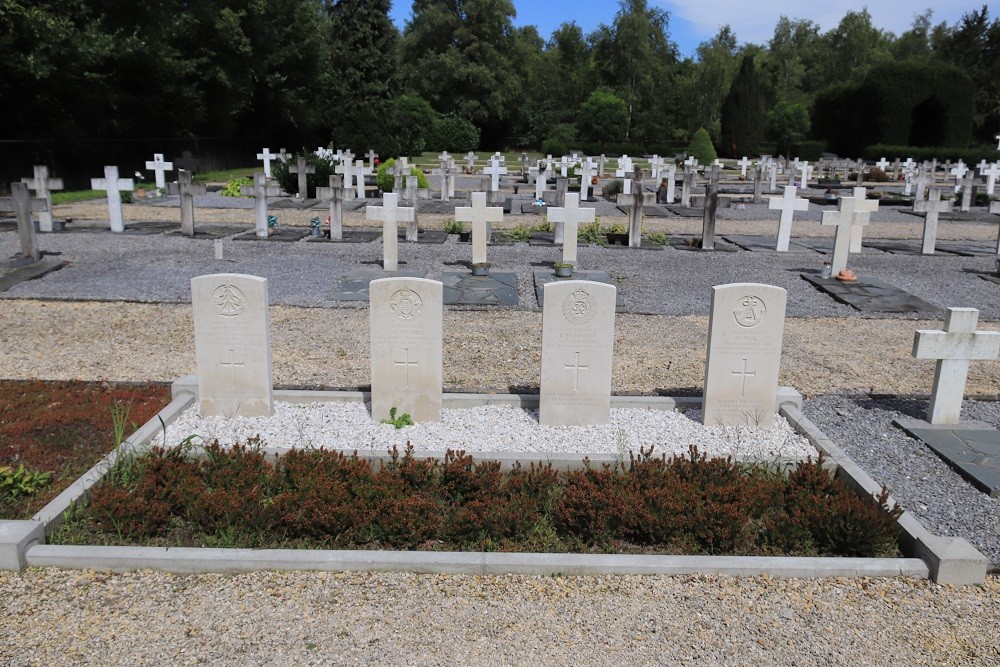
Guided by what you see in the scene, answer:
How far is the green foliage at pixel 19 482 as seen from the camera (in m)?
4.56

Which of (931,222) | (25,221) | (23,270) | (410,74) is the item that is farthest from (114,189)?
(410,74)

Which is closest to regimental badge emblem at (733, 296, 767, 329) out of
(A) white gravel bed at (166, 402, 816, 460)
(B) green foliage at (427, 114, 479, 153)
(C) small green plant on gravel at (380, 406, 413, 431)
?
(A) white gravel bed at (166, 402, 816, 460)

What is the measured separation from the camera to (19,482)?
4.63 metres

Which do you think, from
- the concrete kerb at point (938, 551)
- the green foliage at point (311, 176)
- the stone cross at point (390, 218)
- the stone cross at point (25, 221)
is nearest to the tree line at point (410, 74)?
the green foliage at point (311, 176)

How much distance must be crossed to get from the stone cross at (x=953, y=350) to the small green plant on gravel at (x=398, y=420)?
12.3 ft

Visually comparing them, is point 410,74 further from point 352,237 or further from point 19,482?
point 19,482

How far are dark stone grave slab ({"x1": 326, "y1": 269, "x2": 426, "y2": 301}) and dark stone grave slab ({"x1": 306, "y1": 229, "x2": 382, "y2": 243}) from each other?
313cm

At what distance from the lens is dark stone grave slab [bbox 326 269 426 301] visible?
400 inches

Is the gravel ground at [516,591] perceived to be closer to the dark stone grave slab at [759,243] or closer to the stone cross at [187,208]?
the stone cross at [187,208]

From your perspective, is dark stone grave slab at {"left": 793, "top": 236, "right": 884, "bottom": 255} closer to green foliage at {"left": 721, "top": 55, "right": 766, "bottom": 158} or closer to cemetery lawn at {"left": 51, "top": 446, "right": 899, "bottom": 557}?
cemetery lawn at {"left": 51, "top": 446, "right": 899, "bottom": 557}

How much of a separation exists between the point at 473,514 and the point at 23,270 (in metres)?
9.81

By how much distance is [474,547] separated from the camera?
4234 mm

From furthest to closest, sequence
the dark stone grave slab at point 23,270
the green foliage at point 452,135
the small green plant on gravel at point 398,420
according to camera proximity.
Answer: the green foliage at point 452,135
the dark stone grave slab at point 23,270
the small green plant on gravel at point 398,420

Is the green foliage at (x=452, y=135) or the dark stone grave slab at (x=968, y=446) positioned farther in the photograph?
the green foliage at (x=452, y=135)
